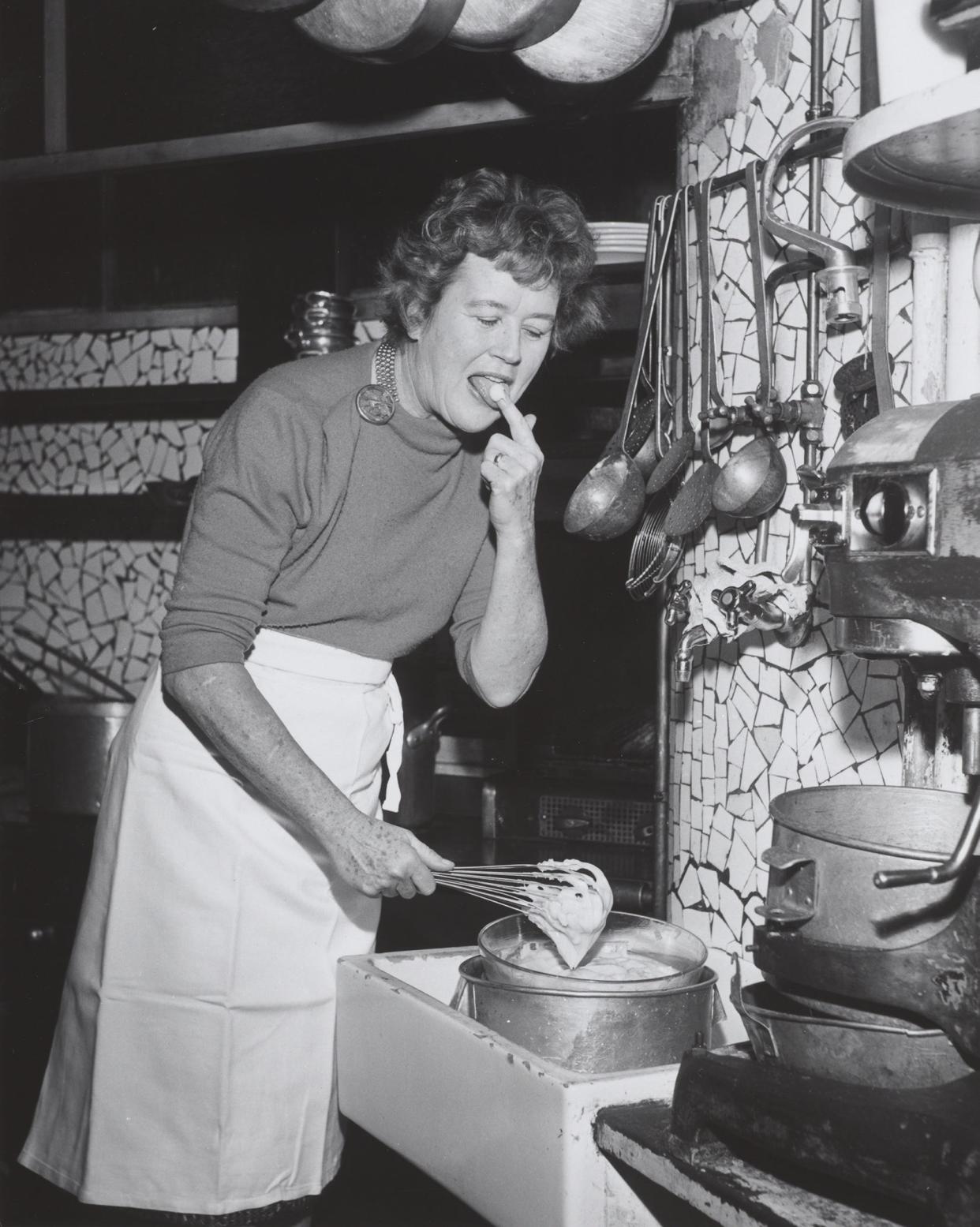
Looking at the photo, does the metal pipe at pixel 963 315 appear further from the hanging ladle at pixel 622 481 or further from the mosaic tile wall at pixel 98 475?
the mosaic tile wall at pixel 98 475

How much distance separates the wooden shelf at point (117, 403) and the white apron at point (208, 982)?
2280mm

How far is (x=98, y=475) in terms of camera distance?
4.82 meters

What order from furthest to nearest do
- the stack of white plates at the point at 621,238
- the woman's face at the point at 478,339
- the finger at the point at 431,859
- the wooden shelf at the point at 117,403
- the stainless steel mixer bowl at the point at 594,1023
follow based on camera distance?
the wooden shelf at the point at 117,403
the stack of white plates at the point at 621,238
the woman's face at the point at 478,339
the finger at the point at 431,859
the stainless steel mixer bowl at the point at 594,1023

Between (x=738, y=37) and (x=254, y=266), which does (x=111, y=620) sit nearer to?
(x=254, y=266)

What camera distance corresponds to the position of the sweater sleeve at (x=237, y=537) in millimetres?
1782

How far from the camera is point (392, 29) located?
2129mm

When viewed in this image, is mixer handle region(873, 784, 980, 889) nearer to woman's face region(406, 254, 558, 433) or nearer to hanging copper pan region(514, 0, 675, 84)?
woman's face region(406, 254, 558, 433)

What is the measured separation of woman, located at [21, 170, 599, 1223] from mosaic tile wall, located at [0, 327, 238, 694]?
2694mm

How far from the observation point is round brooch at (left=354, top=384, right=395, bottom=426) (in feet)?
6.42

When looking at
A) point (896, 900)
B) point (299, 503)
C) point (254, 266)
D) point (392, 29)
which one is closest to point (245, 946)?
point (299, 503)

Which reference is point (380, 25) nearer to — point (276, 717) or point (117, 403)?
point (276, 717)

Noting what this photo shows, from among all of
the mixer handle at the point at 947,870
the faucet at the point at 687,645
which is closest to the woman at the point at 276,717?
the faucet at the point at 687,645

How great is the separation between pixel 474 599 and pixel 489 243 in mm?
588

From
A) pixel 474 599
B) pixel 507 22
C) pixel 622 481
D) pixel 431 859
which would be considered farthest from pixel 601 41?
pixel 431 859
